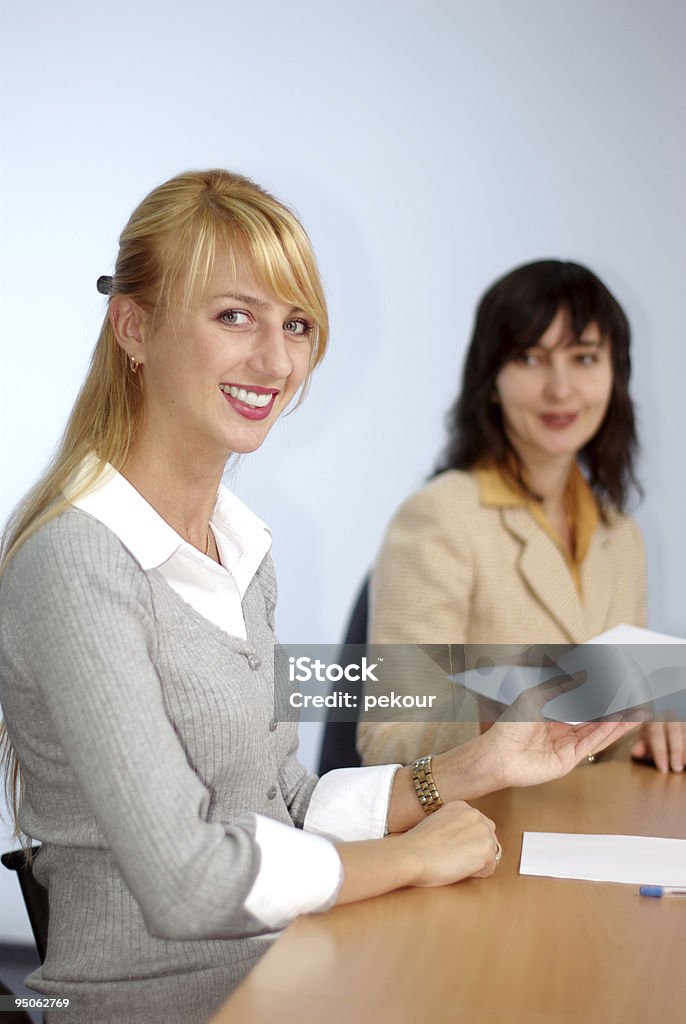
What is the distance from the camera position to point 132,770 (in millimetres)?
964

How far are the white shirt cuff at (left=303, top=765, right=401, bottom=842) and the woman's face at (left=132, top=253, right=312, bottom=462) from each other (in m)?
0.44

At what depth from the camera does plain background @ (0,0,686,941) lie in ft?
8.29

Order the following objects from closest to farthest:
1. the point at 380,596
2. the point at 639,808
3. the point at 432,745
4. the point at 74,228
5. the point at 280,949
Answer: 1. the point at 280,949
2. the point at 639,808
3. the point at 432,745
4. the point at 380,596
5. the point at 74,228

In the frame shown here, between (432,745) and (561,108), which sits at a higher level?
(561,108)

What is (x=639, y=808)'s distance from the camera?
1.40m

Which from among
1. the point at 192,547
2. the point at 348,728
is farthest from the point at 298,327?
the point at 348,728

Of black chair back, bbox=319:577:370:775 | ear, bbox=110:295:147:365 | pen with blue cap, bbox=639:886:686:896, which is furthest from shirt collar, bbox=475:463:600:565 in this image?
pen with blue cap, bbox=639:886:686:896

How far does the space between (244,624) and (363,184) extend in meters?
1.55

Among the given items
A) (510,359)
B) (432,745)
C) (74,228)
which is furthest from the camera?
(74,228)

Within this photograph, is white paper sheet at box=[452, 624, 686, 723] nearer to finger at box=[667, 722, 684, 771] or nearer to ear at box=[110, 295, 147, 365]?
finger at box=[667, 722, 684, 771]

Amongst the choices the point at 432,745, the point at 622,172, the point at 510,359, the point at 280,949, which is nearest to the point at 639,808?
the point at 432,745

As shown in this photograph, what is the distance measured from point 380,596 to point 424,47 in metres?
1.37

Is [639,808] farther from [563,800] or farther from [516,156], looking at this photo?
[516,156]

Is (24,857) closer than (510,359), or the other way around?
(24,857)
